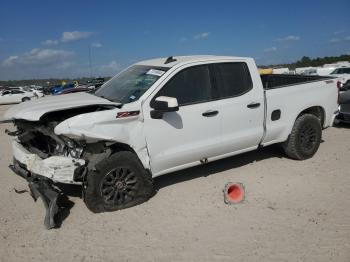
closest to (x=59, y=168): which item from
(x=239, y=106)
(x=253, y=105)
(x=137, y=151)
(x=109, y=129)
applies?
(x=109, y=129)

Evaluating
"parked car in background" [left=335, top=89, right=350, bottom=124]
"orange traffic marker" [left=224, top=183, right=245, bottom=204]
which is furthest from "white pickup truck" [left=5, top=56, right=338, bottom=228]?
"parked car in background" [left=335, top=89, right=350, bottom=124]

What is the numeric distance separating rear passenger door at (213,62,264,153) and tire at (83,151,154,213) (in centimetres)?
139

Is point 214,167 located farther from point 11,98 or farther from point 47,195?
point 11,98

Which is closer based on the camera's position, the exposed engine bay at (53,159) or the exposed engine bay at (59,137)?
the exposed engine bay at (53,159)

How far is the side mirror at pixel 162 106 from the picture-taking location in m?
4.41

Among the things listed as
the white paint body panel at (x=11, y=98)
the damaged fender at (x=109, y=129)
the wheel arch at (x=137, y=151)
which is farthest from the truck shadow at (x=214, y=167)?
the white paint body panel at (x=11, y=98)

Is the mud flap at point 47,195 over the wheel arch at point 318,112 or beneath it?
beneath

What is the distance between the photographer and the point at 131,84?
5.26 m

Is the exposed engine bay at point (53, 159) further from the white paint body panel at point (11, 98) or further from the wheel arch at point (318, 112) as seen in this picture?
the white paint body panel at point (11, 98)

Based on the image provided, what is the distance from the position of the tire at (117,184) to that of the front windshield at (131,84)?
32.6 inches

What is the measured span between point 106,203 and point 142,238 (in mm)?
781

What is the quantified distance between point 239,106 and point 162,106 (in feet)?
4.73

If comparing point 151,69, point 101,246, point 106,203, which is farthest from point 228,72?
point 101,246

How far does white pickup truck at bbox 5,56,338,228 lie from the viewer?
4.42m
